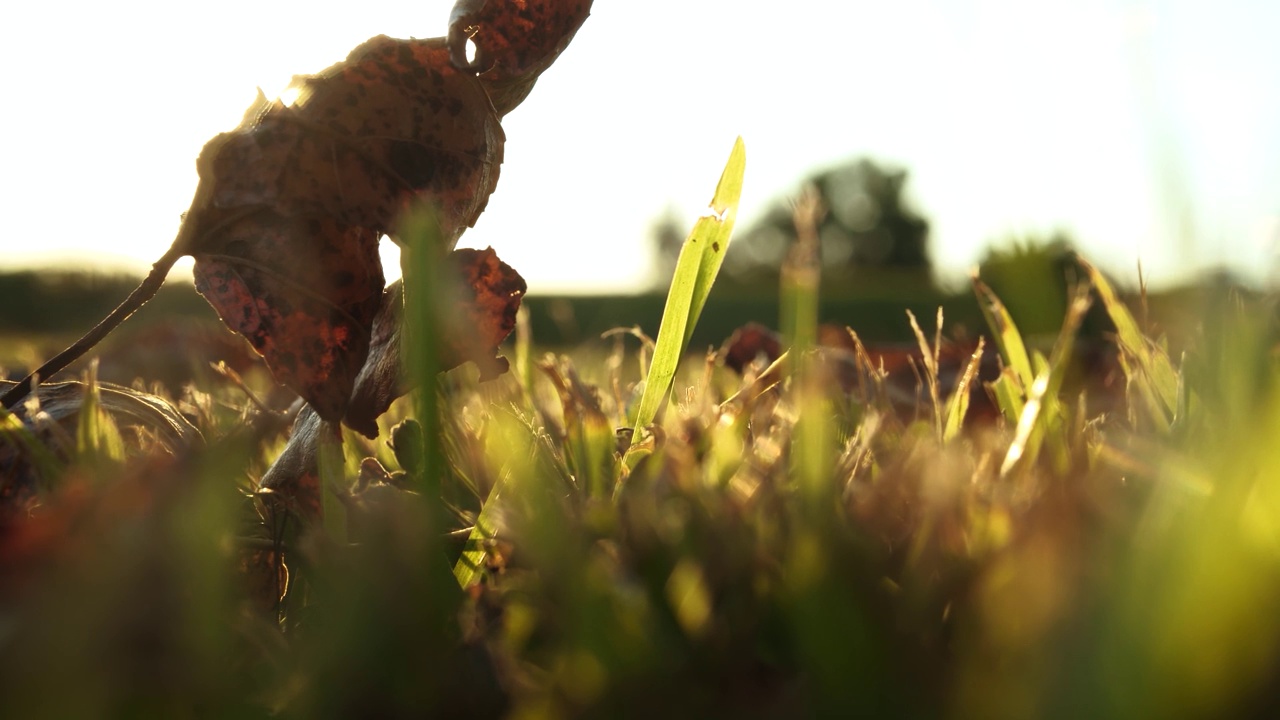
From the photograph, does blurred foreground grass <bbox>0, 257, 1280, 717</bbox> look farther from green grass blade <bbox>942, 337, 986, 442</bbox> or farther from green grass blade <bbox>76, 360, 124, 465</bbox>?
green grass blade <bbox>942, 337, 986, 442</bbox>

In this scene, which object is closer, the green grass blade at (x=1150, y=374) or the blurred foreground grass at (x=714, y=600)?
the blurred foreground grass at (x=714, y=600)

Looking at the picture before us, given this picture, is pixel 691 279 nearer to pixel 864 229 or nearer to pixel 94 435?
pixel 94 435

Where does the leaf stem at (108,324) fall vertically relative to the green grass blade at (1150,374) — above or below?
above

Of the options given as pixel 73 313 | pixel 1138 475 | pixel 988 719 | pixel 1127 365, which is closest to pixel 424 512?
pixel 988 719

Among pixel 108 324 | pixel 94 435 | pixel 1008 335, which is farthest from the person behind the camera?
pixel 1008 335

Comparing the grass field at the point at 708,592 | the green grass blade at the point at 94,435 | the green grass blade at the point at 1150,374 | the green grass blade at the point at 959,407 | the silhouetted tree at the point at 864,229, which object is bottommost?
the silhouetted tree at the point at 864,229

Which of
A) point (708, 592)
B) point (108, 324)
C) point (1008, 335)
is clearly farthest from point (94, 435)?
point (1008, 335)

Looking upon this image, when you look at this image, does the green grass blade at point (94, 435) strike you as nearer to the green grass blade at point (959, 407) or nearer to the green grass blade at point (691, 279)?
the green grass blade at point (691, 279)

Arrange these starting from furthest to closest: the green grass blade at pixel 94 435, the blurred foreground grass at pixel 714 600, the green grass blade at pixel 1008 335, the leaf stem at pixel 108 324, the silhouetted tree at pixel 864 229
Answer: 1. the silhouetted tree at pixel 864 229
2. the green grass blade at pixel 1008 335
3. the leaf stem at pixel 108 324
4. the green grass blade at pixel 94 435
5. the blurred foreground grass at pixel 714 600

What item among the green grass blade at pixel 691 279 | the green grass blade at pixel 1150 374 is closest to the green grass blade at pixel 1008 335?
the green grass blade at pixel 1150 374
